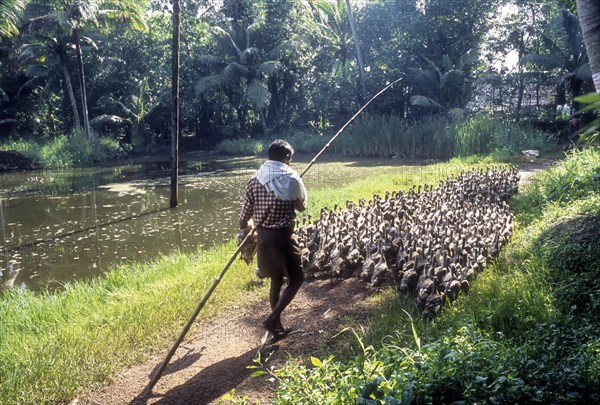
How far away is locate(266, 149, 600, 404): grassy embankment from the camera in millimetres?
2793

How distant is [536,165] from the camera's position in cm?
1418

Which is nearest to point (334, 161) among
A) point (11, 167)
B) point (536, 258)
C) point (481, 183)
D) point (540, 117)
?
point (540, 117)

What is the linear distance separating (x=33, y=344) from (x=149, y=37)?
1179 inches

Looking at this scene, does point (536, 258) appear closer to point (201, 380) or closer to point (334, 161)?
point (201, 380)

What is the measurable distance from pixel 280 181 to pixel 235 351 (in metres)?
1.65

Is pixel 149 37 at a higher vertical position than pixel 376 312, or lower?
higher

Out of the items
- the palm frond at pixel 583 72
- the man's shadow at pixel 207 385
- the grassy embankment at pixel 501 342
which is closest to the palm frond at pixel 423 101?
the palm frond at pixel 583 72

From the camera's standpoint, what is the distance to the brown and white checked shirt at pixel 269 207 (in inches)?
169

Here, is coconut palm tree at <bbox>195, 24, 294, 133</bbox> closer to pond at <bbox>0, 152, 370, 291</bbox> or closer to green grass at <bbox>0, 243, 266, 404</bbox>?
pond at <bbox>0, 152, 370, 291</bbox>

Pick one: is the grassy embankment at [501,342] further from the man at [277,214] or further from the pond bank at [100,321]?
the pond bank at [100,321]

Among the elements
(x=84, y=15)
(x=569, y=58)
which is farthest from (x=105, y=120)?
(x=569, y=58)

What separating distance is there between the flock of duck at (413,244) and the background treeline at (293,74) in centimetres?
1097

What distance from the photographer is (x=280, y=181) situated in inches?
167

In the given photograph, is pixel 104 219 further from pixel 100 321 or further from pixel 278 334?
pixel 278 334
